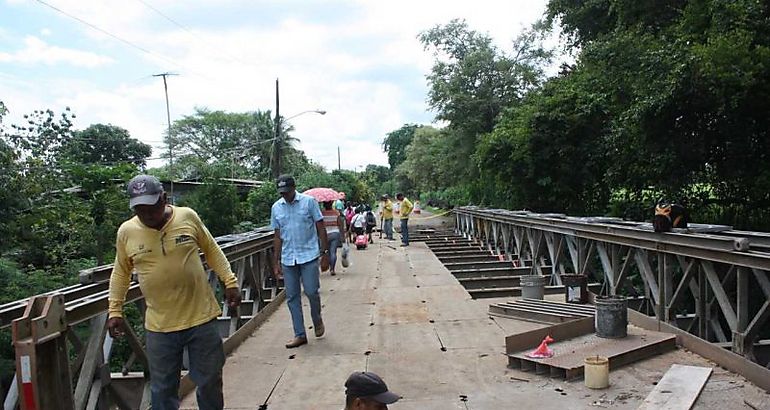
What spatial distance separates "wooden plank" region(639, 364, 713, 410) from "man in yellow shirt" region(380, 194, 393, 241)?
15.0 meters

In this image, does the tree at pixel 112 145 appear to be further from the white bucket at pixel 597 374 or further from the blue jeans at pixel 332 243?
the white bucket at pixel 597 374

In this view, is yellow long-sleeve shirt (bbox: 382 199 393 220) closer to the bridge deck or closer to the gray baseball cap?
the bridge deck

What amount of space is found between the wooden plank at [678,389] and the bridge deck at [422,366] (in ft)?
0.35

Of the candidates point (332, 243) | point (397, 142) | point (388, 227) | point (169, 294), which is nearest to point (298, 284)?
point (169, 294)

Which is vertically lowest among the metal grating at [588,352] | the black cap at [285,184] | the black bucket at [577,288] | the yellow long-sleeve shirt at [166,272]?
the metal grating at [588,352]

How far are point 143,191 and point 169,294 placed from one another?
612 millimetres

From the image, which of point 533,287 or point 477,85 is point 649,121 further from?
point 477,85

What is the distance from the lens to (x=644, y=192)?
40.9ft

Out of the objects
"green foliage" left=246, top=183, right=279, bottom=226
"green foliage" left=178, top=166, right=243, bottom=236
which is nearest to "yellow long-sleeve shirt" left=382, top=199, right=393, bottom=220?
"green foliage" left=178, top=166, right=243, bottom=236

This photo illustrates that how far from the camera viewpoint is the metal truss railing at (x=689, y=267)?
4.81 meters

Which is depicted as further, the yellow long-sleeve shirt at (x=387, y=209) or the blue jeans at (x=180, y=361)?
the yellow long-sleeve shirt at (x=387, y=209)

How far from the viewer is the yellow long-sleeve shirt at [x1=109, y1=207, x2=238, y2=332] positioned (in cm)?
342

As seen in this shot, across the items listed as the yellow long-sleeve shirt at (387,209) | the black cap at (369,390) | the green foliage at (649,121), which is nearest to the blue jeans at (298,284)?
the black cap at (369,390)

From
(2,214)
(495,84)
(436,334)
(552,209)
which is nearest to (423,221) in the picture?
(495,84)
